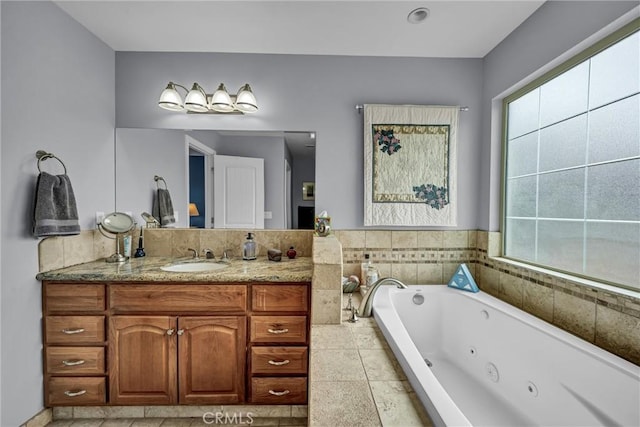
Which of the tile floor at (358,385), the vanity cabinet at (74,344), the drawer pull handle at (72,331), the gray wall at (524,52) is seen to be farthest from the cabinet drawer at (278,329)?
the gray wall at (524,52)

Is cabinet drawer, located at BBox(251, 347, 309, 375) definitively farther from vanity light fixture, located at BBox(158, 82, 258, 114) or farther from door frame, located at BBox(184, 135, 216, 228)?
vanity light fixture, located at BBox(158, 82, 258, 114)

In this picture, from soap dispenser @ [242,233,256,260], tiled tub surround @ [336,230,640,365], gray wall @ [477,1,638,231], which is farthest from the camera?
soap dispenser @ [242,233,256,260]

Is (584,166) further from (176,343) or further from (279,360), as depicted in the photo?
(176,343)

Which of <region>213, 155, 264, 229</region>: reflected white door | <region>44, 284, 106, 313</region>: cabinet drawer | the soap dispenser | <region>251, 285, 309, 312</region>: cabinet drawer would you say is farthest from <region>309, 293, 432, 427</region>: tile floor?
<region>44, 284, 106, 313</region>: cabinet drawer

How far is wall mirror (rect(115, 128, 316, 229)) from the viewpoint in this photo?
7.57ft

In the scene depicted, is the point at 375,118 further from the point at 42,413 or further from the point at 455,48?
the point at 42,413

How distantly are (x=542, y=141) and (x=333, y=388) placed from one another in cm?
188

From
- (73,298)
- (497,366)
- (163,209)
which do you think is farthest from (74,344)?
(497,366)

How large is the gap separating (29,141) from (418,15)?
7.72 feet

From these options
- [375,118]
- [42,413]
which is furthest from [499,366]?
[42,413]

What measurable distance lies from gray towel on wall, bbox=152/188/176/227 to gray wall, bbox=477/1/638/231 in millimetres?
2453

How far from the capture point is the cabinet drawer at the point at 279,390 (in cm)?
178

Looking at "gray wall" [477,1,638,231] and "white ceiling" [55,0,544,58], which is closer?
"gray wall" [477,1,638,231]

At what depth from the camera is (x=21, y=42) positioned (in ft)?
5.23
